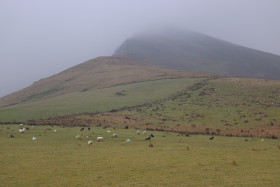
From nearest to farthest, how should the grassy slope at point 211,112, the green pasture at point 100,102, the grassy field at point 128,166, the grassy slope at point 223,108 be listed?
the grassy field at point 128,166, the grassy slope at point 211,112, the grassy slope at point 223,108, the green pasture at point 100,102

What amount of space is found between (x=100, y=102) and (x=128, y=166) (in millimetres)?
59509

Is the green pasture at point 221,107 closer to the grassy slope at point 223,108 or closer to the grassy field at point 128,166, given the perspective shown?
the grassy slope at point 223,108

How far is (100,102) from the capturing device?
249 feet

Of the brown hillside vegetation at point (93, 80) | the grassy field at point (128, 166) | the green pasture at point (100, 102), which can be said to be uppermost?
the brown hillside vegetation at point (93, 80)

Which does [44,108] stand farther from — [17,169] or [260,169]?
[260,169]

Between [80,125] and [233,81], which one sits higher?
[233,81]

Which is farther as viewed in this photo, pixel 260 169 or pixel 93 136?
pixel 93 136

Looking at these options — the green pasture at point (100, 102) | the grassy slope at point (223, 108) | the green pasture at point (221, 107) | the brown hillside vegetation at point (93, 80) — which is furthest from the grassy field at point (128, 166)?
the brown hillside vegetation at point (93, 80)

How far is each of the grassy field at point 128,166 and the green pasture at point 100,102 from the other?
40.0 metres

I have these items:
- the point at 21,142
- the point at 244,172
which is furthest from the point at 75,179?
the point at 21,142

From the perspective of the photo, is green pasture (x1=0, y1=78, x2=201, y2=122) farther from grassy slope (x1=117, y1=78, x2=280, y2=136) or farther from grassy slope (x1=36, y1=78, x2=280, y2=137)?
grassy slope (x1=117, y1=78, x2=280, y2=136)

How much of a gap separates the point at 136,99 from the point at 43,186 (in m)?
62.8

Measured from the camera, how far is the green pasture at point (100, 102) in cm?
6525

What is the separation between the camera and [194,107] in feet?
198
